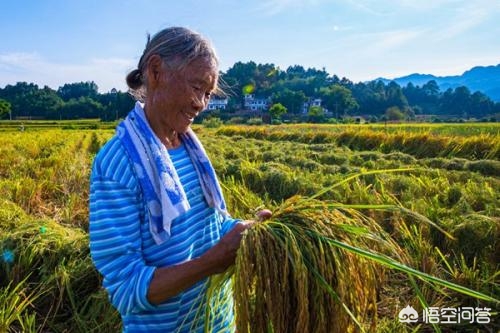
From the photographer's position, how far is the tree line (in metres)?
61.0

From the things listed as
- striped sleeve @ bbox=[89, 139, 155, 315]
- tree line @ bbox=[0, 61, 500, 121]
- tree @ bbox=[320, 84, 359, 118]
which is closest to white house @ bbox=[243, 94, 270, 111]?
tree line @ bbox=[0, 61, 500, 121]

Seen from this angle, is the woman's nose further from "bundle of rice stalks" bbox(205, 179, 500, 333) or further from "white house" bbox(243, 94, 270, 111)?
"white house" bbox(243, 94, 270, 111)

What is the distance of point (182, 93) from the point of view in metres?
1.23

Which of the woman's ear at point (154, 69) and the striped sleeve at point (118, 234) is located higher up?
the woman's ear at point (154, 69)

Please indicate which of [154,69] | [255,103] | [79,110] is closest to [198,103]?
[154,69]

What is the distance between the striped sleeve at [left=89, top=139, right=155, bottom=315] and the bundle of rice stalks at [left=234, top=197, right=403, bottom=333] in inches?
10.2

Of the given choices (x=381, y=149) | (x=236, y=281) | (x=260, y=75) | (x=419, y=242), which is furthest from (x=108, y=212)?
(x=260, y=75)

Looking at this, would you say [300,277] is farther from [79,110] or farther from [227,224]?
[79,110]

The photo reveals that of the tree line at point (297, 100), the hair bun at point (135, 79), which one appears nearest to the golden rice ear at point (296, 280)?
the hair bun at point (135, 79)

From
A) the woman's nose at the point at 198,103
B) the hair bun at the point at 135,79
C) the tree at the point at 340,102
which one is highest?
the tree at the point at 340,102

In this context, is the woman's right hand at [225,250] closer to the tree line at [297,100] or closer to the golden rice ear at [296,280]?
the golden rice ear at [296,280]

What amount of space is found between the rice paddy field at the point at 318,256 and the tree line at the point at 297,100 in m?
41.1

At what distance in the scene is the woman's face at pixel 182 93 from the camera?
1220 millimetres

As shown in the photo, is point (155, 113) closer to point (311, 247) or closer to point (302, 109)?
point (311, 247)
